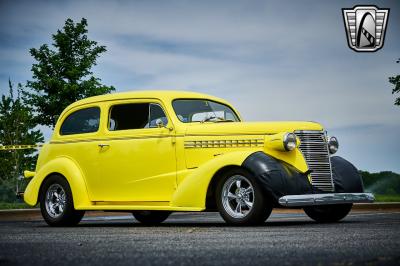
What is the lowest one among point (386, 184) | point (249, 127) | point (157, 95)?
point (386, 184)

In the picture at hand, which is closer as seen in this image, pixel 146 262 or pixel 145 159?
pixel 146 262

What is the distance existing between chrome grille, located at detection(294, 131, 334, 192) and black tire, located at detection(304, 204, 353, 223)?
0.71m

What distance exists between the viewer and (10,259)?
543 cm

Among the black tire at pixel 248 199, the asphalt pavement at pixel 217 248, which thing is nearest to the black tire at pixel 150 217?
the black tire at pixel 248 199

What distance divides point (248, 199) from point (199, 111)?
83.6 inches

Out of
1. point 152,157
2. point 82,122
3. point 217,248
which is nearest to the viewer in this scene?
point 217,248

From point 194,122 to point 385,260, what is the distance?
579cm

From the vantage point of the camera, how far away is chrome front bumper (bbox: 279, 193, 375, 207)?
28.8 feet

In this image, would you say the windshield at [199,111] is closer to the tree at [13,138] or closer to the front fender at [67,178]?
the front fender at [67,178]

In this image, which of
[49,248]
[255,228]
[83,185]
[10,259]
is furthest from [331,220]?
[10,259]

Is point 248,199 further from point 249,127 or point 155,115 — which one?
point 155,115

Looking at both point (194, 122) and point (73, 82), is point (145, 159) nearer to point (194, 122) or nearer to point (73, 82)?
point (194, 122)

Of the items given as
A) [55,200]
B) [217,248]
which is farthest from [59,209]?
[217,248]

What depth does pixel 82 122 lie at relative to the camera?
37.8 feet
